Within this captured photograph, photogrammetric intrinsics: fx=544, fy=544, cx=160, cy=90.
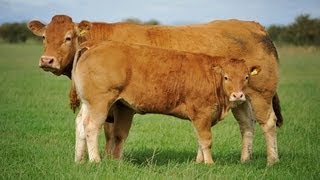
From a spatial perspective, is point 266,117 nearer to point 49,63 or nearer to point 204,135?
point 204,135

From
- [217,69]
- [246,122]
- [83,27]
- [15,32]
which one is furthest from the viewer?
[15,32]

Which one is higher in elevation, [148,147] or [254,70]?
[254,70]

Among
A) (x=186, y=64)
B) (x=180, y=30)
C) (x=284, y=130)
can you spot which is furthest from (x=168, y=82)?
(x=284, y=130)

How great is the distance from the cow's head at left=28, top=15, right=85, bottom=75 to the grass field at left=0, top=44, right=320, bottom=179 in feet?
4.98

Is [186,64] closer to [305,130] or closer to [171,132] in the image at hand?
[171,132]

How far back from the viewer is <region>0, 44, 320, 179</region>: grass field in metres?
7.84

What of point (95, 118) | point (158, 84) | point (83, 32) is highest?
point (83, 32)

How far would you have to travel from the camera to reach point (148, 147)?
1095 centimetres

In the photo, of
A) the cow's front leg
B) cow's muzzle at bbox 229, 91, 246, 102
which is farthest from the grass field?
cow's muzzle at bbox 229, 91, 246, 102

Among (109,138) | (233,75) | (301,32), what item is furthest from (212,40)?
(301,32)

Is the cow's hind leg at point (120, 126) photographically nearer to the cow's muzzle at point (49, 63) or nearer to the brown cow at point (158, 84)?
the brown cow at point (158, 84)

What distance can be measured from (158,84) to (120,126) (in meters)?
1.27

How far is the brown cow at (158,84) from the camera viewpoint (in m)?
8.20

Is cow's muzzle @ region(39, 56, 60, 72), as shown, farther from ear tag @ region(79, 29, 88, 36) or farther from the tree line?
the tree line
